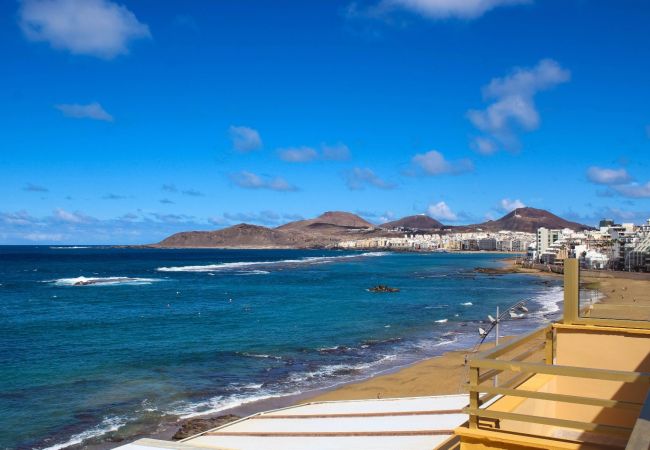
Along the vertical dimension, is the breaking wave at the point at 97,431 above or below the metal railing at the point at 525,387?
below

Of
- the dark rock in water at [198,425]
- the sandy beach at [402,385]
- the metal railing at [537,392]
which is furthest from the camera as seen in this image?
the sandy beach at [402,385]

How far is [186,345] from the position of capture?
30547 mm

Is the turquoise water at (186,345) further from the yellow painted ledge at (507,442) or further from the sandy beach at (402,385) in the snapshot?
the yellow painted ledge at (507,442)

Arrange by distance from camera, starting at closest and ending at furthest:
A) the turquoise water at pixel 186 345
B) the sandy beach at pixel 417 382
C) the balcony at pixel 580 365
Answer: the balcony at pixel 580 365 < the turquoise water at pixel 186 345 < the sandy beach at pixel 417 382

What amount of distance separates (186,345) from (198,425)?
14.6 meters

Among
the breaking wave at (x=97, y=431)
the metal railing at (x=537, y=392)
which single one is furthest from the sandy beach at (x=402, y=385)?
the metal railing at (x=537, y=392)

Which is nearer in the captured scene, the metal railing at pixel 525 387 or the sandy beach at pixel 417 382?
the metal railing at pixel 525 387

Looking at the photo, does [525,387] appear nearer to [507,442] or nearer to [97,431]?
[507,442]

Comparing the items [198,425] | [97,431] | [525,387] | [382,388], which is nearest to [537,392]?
[525,387]

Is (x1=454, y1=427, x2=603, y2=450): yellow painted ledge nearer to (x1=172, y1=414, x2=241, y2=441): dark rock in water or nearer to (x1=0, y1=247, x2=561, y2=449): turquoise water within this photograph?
(x1=172, y1=414, x2=241, y2=441): dark rock in water

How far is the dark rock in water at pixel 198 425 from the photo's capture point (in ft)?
51.5

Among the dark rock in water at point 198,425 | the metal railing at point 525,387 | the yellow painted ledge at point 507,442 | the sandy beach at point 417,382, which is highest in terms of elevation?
the metal railing at point 525,387

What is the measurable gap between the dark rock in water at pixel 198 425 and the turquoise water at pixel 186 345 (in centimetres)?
128

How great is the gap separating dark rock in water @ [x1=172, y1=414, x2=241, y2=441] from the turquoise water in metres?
1.28
